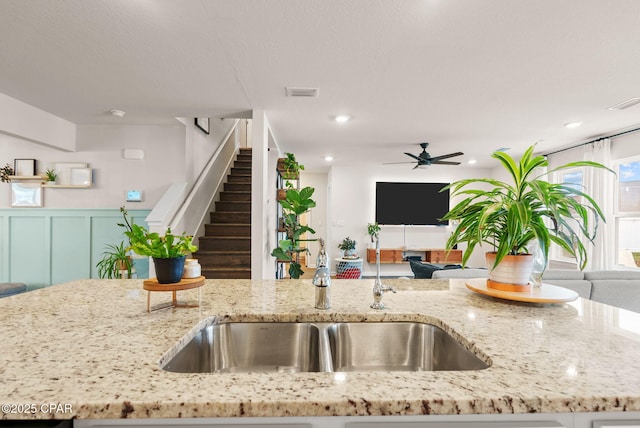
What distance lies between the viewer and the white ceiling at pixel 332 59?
1.78 meters

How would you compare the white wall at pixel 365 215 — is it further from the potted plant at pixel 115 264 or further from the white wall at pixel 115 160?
the potted plant at pixel 115 264

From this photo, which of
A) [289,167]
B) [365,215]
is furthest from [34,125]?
[365,215]

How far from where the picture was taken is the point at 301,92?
293 centimetres

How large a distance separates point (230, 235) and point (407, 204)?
4.01m

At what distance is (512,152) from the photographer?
5.32 m

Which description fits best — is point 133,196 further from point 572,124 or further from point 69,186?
point 572,124

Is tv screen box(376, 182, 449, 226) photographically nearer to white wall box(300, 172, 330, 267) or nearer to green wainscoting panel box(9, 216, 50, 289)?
white wall box(300, 172, 330, 267)

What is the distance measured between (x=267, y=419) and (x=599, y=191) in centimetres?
545

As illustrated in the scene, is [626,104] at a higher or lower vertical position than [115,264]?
higher

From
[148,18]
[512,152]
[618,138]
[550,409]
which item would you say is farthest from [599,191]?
[148,18]

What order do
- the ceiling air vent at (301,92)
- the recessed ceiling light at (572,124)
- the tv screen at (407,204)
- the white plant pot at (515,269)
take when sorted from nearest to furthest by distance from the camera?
the white plant pot at (515,269), the ceiling air vent at (301,92), the recessed ceiling light at (572,124), the tv screen at (407,204)

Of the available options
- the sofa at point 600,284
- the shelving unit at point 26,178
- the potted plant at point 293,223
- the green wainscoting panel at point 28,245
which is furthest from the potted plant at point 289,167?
the green wainscoting panel at point 28,245

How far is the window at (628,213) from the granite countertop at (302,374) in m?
4.14

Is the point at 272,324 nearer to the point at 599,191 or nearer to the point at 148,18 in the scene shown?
the point at 148,18
